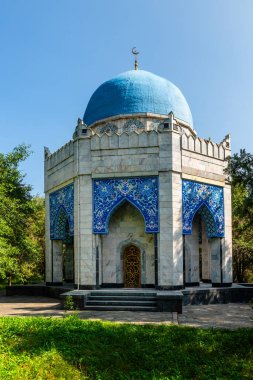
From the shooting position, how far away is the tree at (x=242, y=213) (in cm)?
875

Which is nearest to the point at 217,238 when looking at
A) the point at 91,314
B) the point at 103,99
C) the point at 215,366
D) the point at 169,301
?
the point at 169,301

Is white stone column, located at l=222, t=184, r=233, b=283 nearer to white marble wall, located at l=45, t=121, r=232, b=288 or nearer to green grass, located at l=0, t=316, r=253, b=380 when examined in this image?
white marble wall, located at l=45, t=121, r=232, b=288

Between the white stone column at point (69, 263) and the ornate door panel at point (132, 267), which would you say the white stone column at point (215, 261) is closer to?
the ornate door panel at point (132, 267)

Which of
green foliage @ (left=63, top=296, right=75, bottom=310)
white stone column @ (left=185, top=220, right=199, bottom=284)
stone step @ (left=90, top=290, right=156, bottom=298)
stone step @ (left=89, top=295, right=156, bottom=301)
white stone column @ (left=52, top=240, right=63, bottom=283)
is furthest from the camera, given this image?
white stone column @ (left=52, top=240, right=63, bottom=283)

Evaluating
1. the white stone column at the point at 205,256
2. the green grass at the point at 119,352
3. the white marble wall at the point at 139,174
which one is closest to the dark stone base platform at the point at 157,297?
the white marble wall at the point at 139,174

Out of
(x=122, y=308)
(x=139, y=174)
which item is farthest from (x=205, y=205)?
(x=122, y=308)

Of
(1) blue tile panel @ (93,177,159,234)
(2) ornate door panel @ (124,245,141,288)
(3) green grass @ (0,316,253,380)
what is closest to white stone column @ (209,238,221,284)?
(2) ornate door panel @ (124,245,141,288)

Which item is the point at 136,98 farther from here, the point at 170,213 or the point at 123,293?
the point at 123,293

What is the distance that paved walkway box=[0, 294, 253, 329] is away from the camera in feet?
32.9

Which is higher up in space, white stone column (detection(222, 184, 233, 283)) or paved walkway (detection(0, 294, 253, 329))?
white stone column (detection(222, 184, 233, 283))

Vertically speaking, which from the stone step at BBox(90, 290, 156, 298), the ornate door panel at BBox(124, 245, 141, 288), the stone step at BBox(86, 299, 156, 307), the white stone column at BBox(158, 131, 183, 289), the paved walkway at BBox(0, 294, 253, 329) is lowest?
A: the paved walkway at BBox(0, 294, 253, 329)

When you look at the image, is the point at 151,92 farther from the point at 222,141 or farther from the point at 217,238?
the point at 217,238

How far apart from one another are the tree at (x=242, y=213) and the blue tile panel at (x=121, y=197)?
273cm

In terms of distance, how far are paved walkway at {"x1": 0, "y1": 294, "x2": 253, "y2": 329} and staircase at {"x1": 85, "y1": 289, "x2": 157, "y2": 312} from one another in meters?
0.37
